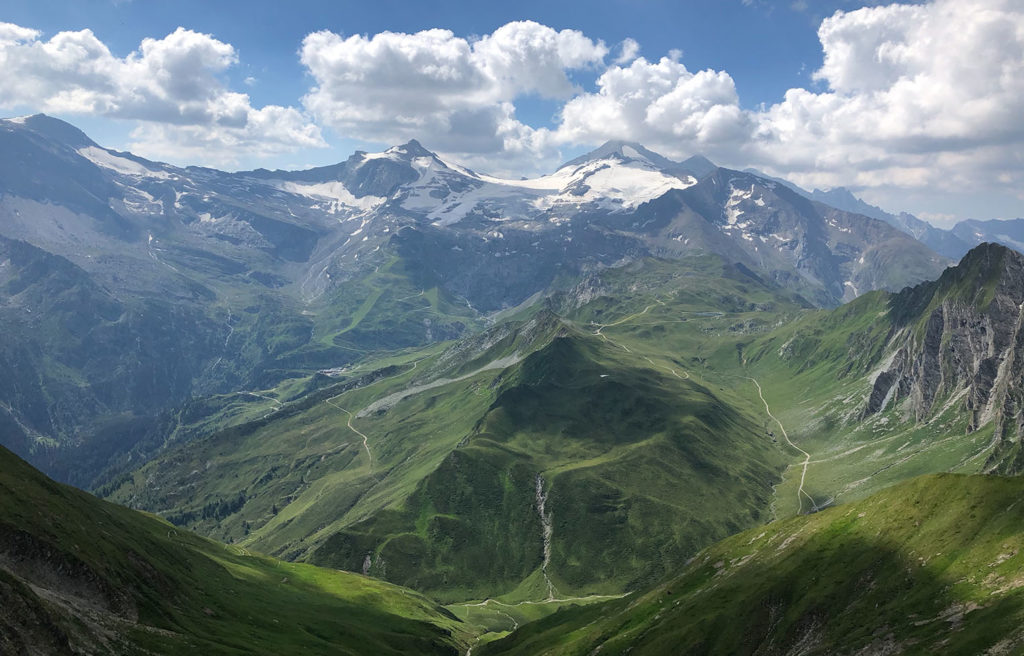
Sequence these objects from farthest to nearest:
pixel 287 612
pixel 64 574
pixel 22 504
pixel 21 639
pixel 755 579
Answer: pixel 287 612 < pixel 755 579 < pixel 22 504 < pixel 64 574 < pixel 21 639

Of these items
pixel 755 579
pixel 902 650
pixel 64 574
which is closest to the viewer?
pixel 902 650

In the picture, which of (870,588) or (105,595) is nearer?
(870,588)

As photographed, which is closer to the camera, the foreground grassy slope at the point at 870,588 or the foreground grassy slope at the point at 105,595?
the foreground grassy slope at the point at 105,595

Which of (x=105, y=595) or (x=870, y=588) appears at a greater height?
(x=870, y=588)

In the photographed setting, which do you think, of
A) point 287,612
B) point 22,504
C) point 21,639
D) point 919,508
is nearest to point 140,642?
point 21,639

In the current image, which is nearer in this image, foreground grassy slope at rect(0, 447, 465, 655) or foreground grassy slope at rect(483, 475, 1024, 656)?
foreground grassy slope at rect(0, 447, 465, 655)

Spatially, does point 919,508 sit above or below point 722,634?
above

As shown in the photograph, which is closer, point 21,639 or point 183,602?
point 21,639

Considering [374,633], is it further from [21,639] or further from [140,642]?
[21,639]
